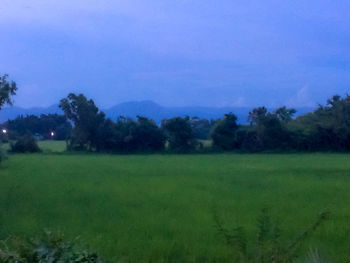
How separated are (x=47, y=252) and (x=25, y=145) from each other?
1291 inches

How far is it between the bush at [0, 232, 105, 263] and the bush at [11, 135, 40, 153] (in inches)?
1278

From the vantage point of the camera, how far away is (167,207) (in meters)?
10.3

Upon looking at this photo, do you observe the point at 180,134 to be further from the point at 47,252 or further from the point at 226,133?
the point at 47,252

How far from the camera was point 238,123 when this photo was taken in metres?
34.6

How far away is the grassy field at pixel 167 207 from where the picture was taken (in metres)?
A: 6.86

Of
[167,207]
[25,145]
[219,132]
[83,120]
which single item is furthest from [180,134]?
[167,207]

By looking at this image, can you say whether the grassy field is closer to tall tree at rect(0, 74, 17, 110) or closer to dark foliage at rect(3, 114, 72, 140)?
tall tree at rect(0, 74, 17, 110)

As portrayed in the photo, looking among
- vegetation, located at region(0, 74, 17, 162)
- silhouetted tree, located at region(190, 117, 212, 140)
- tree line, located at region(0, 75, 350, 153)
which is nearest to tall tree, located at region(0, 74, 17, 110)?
vegetation, located at region(0, 74, 17, 162)

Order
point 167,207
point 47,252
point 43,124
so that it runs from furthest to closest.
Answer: point 43,124
point 167,207
point 47,252

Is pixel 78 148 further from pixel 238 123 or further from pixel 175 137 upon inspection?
pixel 238 123

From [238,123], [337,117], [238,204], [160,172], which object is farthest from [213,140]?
[238,204]

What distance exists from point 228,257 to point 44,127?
4911 centimetres

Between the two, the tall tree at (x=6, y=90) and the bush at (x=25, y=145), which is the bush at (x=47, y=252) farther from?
the bush at (x=25, y=145)

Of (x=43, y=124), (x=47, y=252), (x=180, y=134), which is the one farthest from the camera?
(x=43, y=124)
